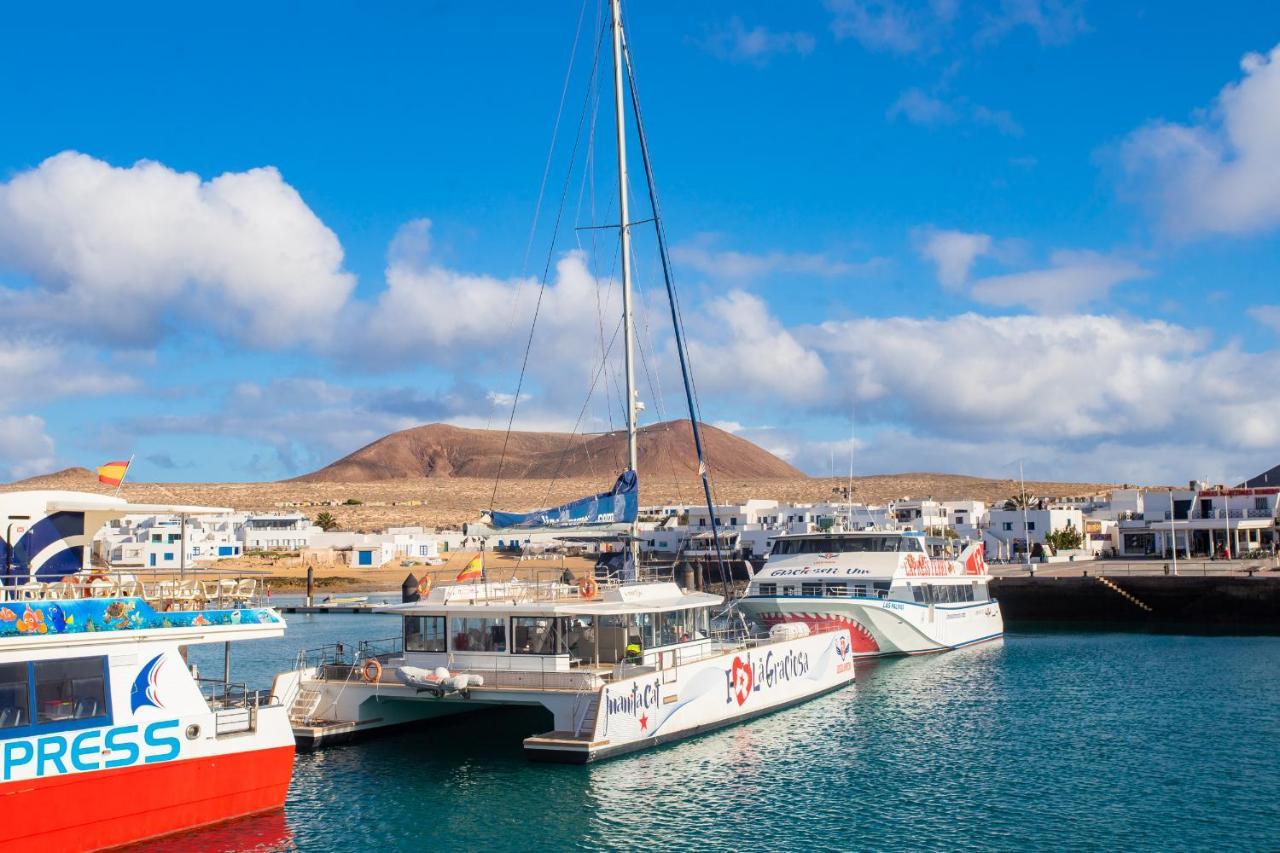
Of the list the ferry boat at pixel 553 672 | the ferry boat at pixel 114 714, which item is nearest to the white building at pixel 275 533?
the ferry boat at pixel 553 672

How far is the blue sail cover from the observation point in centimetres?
2519

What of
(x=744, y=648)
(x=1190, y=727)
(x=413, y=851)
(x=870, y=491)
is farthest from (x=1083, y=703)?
(x=870, y=491)

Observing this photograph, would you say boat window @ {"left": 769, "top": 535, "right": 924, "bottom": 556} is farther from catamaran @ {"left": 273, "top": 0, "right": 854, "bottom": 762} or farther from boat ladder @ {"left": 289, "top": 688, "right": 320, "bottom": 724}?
boat ladder @ {"left": 289, "top": 688, "right": 320, "bottom": 724}

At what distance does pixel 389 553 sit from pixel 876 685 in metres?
68.7

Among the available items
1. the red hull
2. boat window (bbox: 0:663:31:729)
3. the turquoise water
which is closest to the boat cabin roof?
the turquoise water

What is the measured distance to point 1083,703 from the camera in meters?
27.9

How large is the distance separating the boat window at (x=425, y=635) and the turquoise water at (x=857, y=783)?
2.04 metres

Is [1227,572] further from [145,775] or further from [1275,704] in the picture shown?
[145,775]

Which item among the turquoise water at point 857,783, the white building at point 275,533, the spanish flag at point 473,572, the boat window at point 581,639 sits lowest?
the turquoise water at point 857,783

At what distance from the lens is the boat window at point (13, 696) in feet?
47.3

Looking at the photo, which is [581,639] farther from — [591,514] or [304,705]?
[304,705]

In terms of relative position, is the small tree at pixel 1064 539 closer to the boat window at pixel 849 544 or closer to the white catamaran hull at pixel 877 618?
the white catamaran hull at pixel 877 618

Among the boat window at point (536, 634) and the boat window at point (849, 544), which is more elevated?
the boat window at point (849, 544)

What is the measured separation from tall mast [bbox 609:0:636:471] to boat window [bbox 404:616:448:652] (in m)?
5.93
